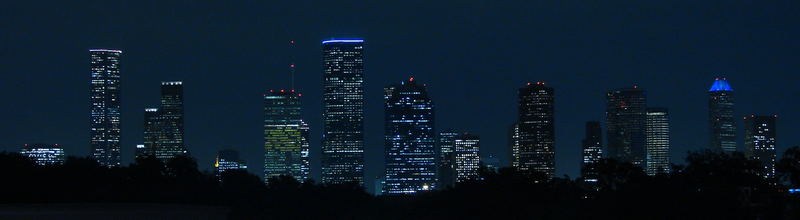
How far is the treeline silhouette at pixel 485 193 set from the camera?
6391 cm

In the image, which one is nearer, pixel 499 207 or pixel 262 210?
pixel 499 207

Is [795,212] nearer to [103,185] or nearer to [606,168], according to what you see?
[606,168]

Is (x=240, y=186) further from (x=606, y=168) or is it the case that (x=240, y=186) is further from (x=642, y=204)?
(x=642, y=204)

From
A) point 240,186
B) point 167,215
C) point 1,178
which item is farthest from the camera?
point 240,186

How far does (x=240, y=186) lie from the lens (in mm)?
104688

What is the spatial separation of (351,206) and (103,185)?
19859 millimetres

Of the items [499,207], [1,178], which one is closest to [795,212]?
[499,207]

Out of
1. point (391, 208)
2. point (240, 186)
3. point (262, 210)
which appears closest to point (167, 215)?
point (262, 210)

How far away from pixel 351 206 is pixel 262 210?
12297 millimetres

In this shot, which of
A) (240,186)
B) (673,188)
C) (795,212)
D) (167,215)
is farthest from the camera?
(240,186)

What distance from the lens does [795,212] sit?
6075 centimetres

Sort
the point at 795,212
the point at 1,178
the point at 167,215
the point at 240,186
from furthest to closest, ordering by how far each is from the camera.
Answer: the point at 240,186 < the point at 1,178 < the point at 795,212 < the point at 167,215

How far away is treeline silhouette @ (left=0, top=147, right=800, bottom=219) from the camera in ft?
210

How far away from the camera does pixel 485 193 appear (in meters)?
85.0
